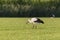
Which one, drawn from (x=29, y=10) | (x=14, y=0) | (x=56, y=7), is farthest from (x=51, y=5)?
(x=14, y=0)

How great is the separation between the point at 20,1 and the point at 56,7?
21.0ft

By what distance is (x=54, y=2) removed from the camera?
4456 cm

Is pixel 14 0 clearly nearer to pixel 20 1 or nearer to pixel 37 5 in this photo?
pixel 20 1

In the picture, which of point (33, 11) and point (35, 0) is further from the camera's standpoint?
point (35, 0)

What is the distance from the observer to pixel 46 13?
1693 inches

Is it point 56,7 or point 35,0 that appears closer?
point 56,7

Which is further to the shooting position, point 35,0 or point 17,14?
point 35,0

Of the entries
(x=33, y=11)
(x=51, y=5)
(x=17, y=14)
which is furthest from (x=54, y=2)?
(x=17, y=14)

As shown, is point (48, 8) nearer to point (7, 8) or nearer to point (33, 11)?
point (33, 11)

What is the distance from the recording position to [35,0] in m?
46.6

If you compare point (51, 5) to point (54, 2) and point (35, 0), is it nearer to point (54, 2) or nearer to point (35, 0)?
point (54, 2)

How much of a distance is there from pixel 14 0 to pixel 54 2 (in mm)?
6885

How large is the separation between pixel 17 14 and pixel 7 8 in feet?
6.22

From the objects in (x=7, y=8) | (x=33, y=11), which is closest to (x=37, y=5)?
(x=33, y=11)
